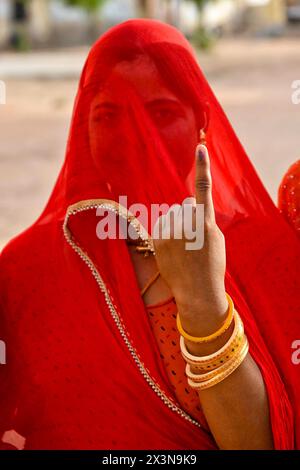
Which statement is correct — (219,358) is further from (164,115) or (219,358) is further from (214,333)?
(164,115)

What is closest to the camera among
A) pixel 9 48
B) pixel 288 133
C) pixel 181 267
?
pixel 181 267

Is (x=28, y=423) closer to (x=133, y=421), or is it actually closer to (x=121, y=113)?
(x=133, y=421)

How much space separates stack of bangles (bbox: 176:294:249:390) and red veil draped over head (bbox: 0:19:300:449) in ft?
0.31

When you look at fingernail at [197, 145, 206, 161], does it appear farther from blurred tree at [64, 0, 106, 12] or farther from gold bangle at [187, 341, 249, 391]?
blurred tree at [64, 0, 106, 12]

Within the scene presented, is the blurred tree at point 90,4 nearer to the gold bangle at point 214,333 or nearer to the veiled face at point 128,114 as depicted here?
the veiled face at point 128,114

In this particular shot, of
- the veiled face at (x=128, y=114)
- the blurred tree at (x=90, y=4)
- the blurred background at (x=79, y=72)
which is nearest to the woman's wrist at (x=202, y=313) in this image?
the veiled face at (x=128, y=114)

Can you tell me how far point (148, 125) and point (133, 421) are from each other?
46 cm

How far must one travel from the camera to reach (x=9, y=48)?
23.2 meters

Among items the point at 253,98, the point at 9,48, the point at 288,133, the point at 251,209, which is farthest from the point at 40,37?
the point at 251,209

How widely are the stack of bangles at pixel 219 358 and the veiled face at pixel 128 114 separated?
317 mm

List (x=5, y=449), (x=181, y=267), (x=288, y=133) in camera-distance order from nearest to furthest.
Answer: (x=181, y=267) < (x=5, y=449) < (x=288, y=133)

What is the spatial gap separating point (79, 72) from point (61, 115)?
4115 mm

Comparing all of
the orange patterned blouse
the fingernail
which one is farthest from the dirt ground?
the fingernail

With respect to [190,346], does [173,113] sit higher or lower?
higher
